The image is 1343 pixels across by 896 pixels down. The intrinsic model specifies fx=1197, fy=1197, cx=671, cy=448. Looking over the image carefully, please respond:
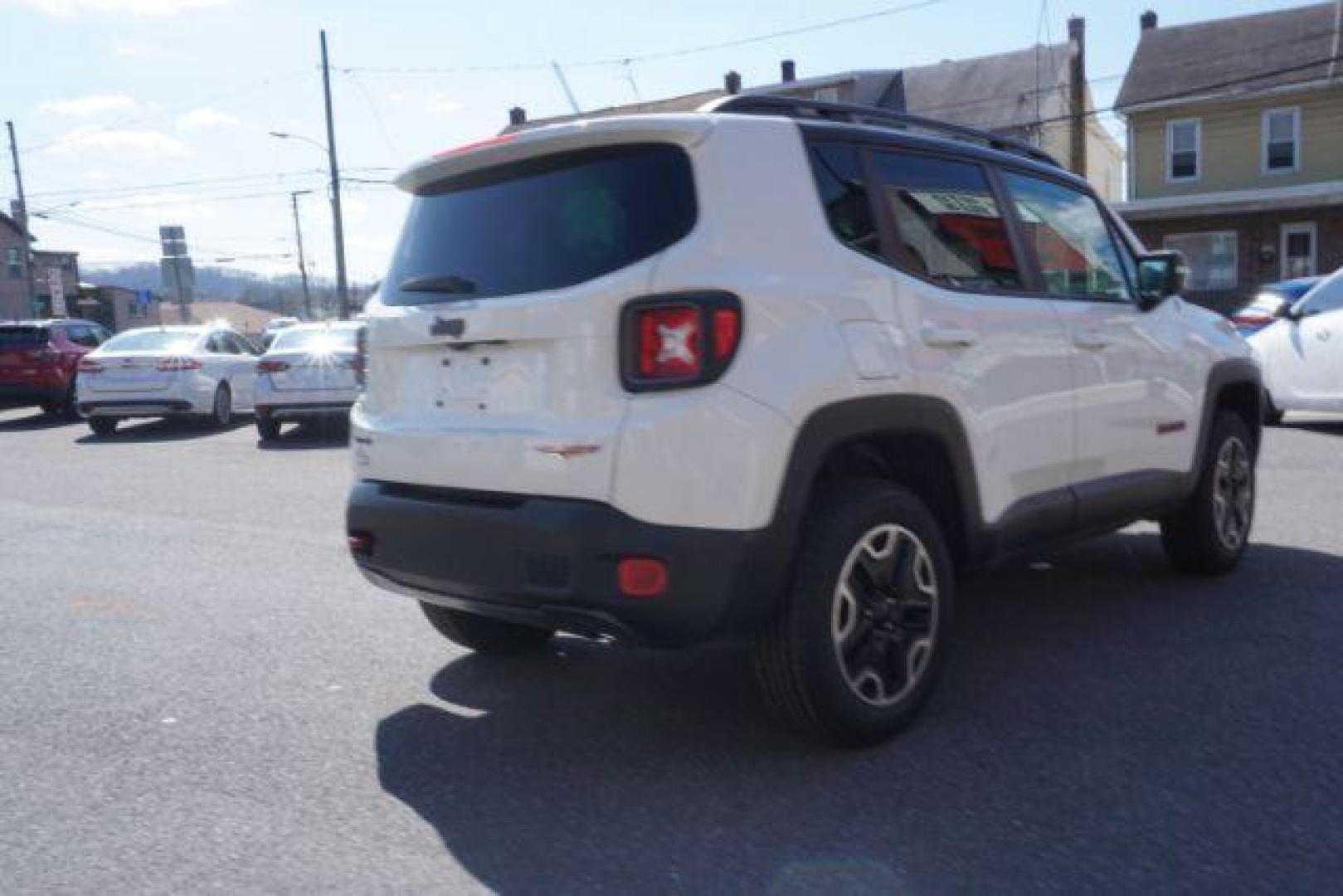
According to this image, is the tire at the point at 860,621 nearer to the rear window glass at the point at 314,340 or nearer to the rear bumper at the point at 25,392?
the rear window glass at the point at 314,340

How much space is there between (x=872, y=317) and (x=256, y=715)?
2442 mm

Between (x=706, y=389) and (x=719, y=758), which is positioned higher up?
(x=706, y=389)

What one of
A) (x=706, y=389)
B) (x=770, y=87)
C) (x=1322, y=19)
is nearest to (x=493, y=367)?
(x=706, y=389)

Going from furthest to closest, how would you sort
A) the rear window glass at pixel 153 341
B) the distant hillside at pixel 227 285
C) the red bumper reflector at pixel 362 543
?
the distant hillside at pixel 227 285 < the rear window glass at pixel 153 341 < the red bumper reflector at pixel 362 543

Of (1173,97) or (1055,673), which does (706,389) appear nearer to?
(1055,673)

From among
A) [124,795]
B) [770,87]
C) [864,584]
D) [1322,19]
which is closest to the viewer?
[124,795]

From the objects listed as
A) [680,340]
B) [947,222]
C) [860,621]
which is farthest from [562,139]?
[860,621]

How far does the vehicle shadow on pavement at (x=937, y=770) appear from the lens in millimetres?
2877

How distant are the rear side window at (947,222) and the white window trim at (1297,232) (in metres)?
25.3

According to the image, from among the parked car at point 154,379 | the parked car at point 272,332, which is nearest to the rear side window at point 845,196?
the parked car at point 272,332

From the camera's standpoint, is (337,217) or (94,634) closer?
(94,634)

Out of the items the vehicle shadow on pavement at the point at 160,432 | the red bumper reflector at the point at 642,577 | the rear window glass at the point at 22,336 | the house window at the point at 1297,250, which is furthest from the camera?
the house window at the point at 1297,250

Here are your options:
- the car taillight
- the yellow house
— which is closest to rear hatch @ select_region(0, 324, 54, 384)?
the car taillight

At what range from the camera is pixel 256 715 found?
4062 millimetres
